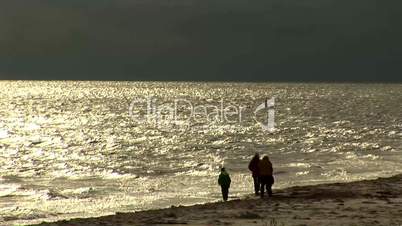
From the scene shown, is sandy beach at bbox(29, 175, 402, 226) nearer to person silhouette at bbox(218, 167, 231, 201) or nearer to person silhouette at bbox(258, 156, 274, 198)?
person silhouette at bbox(258, 156, 274, 198)

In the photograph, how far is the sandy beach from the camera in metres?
18.3

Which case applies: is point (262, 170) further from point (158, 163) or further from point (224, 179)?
point (158, 163)

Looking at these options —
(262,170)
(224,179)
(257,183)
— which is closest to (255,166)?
(262,170)

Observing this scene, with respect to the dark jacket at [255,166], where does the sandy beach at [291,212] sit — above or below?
below

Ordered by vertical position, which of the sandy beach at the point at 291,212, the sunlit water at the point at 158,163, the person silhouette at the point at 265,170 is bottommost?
the sunlit water at the point at 158,163

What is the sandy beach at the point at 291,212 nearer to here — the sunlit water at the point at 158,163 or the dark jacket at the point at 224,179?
the dark jacket at the point at 224,179

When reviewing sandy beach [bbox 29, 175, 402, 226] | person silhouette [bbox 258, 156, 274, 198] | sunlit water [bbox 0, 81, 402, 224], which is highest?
person silhouette [bbox 258, 156, 274, 198]

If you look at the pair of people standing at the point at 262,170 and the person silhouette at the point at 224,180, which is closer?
the pair of people standing at the point at 262,170

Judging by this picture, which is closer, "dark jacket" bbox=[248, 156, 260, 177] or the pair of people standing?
the pair of people standing

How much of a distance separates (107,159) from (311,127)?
4120cm

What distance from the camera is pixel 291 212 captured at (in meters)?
20.0

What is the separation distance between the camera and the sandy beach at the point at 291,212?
18.3 meters

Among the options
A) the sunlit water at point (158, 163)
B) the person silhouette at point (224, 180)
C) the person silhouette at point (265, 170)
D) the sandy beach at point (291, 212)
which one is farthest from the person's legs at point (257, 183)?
the sunlit water at point (158, 163)

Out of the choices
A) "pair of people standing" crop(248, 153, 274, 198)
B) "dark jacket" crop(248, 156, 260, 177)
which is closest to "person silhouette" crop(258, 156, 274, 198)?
"pair of people standing" crop(248, 153, 274, 198)
